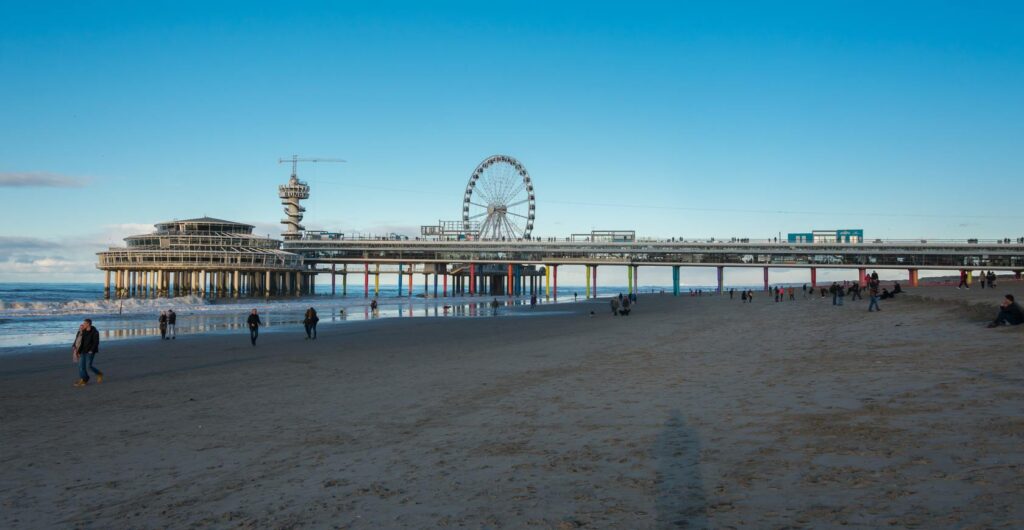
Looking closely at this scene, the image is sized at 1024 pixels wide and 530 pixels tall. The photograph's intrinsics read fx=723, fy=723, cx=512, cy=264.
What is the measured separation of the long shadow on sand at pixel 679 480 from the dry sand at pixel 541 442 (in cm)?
3

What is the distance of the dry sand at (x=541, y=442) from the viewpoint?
6.17m

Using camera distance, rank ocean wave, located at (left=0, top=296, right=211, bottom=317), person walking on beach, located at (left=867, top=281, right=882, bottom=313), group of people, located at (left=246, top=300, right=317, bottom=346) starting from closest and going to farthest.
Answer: group of people, located at (left=246, top=300, right=317, bottom=346) < person walking on beach, located at (left=867, top=281, right=882, bottom=313) < ocean wave, located at (left=0, top=296, right=211, bottom=317)

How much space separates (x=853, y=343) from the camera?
63.9 ft

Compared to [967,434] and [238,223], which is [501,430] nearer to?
[967,434]

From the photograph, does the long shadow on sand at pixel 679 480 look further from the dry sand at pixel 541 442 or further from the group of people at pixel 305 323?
the group of people at pixel 305 323

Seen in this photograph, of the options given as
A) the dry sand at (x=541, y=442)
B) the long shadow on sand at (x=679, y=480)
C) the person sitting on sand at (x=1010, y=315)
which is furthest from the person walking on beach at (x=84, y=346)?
the person sitting on sand at (x=1010, y=315)

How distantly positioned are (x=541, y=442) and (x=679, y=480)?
2377 mm

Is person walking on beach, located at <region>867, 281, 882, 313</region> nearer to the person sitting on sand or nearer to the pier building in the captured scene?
the person sitting on sand

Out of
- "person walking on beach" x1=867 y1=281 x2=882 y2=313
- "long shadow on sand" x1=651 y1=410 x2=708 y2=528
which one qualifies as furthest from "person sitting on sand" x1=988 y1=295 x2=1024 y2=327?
"long shadow on sand" x1=651 y1=410 x2=708 y2=528

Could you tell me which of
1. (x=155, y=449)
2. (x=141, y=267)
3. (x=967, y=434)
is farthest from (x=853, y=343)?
(x=141, y=267)

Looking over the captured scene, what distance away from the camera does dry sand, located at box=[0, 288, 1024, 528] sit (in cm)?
617

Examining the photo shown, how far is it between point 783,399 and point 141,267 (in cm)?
9859

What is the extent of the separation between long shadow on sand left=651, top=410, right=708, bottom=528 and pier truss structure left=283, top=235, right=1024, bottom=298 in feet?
282

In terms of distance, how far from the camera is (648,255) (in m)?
105
